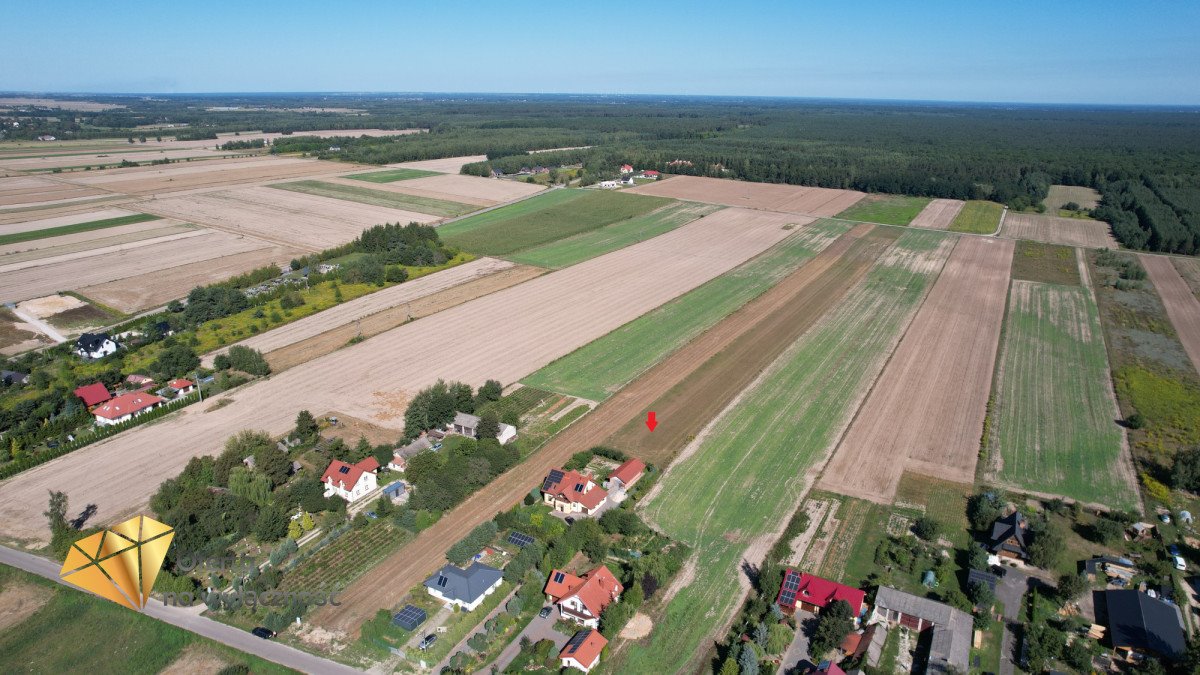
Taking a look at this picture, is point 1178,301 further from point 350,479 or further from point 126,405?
point 126,405

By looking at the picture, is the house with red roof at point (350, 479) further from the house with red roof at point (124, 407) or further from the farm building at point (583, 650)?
the house with red roof at point (124, 407)

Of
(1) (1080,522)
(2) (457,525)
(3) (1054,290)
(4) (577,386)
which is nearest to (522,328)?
(4) (577,386)

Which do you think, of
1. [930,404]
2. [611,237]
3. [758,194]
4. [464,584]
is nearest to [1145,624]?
[930,404]

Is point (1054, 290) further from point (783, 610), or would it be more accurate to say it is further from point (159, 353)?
point (159, 353)

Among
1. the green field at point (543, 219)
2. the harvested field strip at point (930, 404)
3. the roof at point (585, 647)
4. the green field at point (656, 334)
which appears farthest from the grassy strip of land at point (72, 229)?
the harvested field strip at point (930, 404)

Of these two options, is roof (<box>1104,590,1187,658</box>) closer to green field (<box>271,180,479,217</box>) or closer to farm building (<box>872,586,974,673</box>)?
farm building (<box>872,586,974,673</box>)
